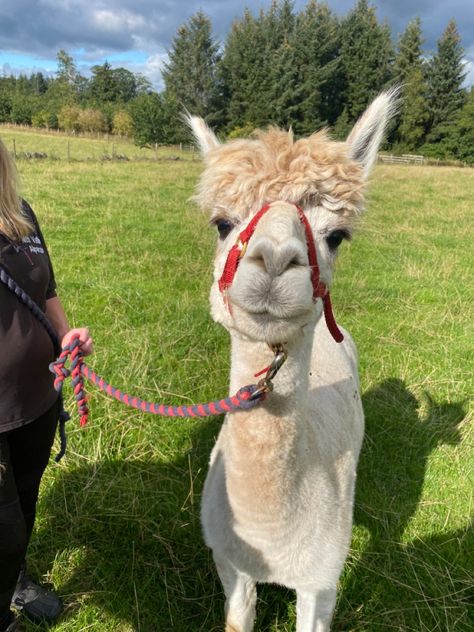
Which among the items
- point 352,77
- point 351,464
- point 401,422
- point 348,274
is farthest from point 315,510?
point 352,77

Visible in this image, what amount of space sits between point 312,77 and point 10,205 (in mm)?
51453

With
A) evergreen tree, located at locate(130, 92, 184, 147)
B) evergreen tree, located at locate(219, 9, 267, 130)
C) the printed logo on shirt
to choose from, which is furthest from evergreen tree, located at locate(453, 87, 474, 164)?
the printed logo on shirt

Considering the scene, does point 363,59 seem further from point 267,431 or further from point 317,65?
point 267,431

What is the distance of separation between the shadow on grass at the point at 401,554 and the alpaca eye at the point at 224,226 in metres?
1.93

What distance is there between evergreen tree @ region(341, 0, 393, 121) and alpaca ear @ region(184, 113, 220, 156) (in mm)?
51753

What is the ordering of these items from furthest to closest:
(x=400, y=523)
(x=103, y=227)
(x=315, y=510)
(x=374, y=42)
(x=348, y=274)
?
(x=374, y=42) → (x=103, y=227) → (x=348, y=274) → (x=400, y=523) → (x=315, y=510)

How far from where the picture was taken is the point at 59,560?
2.35m

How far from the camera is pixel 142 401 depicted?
1.63 meters

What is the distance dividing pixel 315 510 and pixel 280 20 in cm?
6091

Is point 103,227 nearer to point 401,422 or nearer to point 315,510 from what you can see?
point 401,422

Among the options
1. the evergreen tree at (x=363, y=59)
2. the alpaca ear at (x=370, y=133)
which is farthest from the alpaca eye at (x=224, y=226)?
the evergreen tree at (x=363, y=59)

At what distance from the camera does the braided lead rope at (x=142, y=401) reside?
142 cm

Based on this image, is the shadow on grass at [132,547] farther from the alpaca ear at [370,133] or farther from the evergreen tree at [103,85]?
the evergreen tree at [103,85]

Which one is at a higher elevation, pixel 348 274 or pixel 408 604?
pixel 348 274
